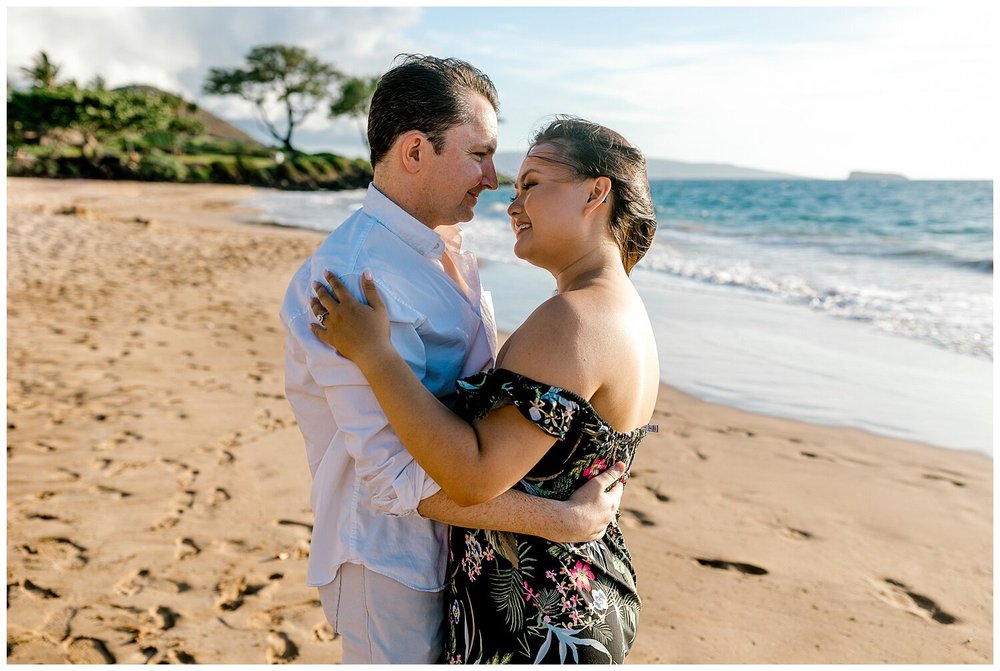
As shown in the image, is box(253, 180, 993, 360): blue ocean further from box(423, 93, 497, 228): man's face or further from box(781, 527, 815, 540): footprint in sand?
box(423, 93, 497, 228): man's face

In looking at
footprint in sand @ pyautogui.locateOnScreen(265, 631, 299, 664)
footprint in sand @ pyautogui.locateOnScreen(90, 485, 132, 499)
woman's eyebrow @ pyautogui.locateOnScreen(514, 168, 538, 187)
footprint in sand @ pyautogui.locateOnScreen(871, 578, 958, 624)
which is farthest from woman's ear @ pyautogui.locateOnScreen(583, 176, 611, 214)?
footprint in sand @ pyautogui.locateOnScreen(90, 485, 132, 499)

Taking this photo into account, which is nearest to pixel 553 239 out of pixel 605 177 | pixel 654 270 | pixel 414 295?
pixel 605 177

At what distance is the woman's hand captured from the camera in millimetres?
1725

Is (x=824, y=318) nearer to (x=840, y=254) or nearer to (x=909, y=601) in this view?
(x=909, y=601)

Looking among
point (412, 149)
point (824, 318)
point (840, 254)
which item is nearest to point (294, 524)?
point (412, 149)

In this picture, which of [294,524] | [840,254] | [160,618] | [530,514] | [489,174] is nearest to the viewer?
[530,514]

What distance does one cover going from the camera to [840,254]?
1950 cm

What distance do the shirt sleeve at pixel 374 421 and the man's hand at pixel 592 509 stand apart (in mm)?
316

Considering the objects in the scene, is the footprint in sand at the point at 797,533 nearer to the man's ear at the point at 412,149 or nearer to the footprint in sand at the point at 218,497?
the footprint in sand at the point at 218,497

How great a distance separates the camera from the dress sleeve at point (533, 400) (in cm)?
169

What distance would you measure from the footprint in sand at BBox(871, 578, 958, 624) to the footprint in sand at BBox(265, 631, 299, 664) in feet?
9.27

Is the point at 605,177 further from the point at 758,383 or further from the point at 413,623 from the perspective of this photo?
the point at 758,383

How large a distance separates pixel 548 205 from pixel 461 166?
0.80 ft

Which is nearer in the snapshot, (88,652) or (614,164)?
(614,164)
